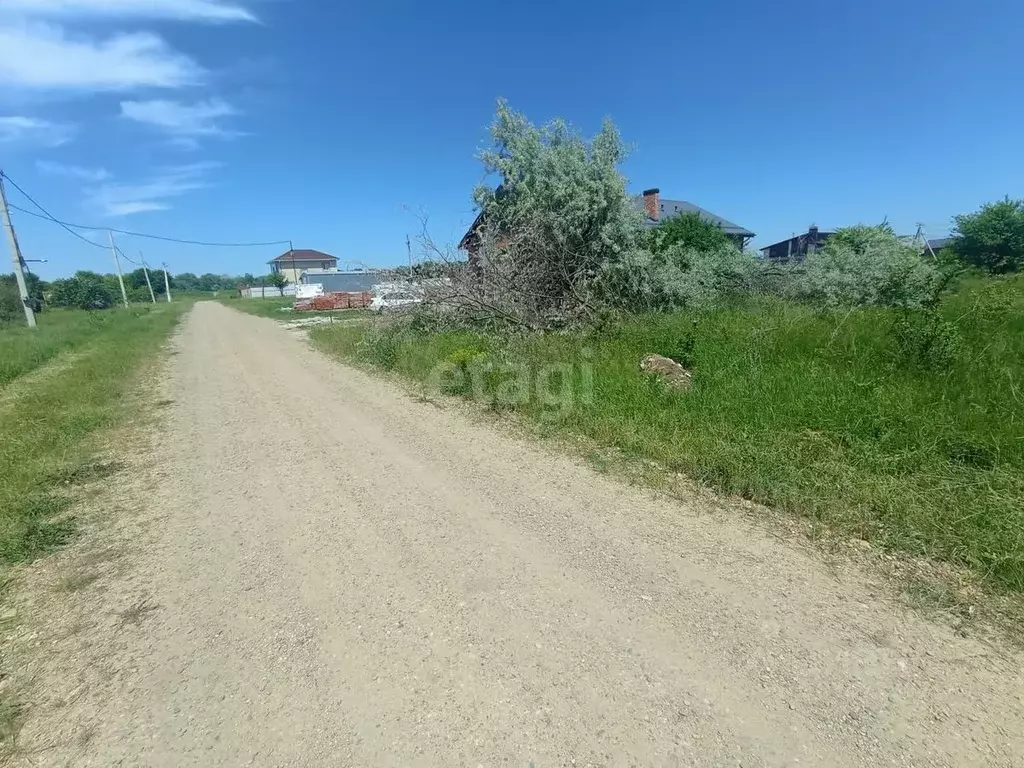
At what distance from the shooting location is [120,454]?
5.21 m

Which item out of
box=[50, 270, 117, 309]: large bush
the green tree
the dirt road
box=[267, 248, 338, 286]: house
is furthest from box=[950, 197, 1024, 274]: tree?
the green tree

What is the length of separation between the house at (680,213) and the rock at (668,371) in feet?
53.2

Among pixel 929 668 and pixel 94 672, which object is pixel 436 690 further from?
pixel 929 668

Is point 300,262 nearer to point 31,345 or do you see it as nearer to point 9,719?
point 31,345

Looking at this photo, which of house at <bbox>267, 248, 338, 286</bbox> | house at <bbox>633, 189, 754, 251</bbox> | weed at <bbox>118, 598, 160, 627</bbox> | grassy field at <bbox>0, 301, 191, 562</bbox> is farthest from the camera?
house at <bbox>267, 248, 338, 286</bbox>

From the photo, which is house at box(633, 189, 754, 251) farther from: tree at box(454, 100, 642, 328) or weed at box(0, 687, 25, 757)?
weed at box(0, 687, 25, 757)

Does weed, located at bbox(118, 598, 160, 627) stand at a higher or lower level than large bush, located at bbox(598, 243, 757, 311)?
lower

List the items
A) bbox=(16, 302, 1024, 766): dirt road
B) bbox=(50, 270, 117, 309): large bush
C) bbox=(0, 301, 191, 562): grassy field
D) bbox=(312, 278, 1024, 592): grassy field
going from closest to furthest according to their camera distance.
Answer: bbox=(16, 302, 1024, 766): dirt road → bbox=(312, 278, 1024, 592): grassy field → bbox=(0, 301, 191, 562): grassy field → bbox=(50, 270, 117, 309): large bush

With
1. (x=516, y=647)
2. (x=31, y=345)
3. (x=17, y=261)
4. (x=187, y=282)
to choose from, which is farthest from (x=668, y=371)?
(x=187, y=282)

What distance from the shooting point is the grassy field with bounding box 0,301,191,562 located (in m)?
3.63

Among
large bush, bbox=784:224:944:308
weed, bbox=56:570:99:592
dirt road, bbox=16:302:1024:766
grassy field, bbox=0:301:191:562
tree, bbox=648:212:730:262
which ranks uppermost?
tree, bbox=648:212:730:262

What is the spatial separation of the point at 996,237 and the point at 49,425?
140ft

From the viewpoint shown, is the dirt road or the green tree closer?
the dirt road

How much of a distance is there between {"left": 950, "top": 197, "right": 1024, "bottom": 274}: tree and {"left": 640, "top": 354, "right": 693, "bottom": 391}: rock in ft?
109
